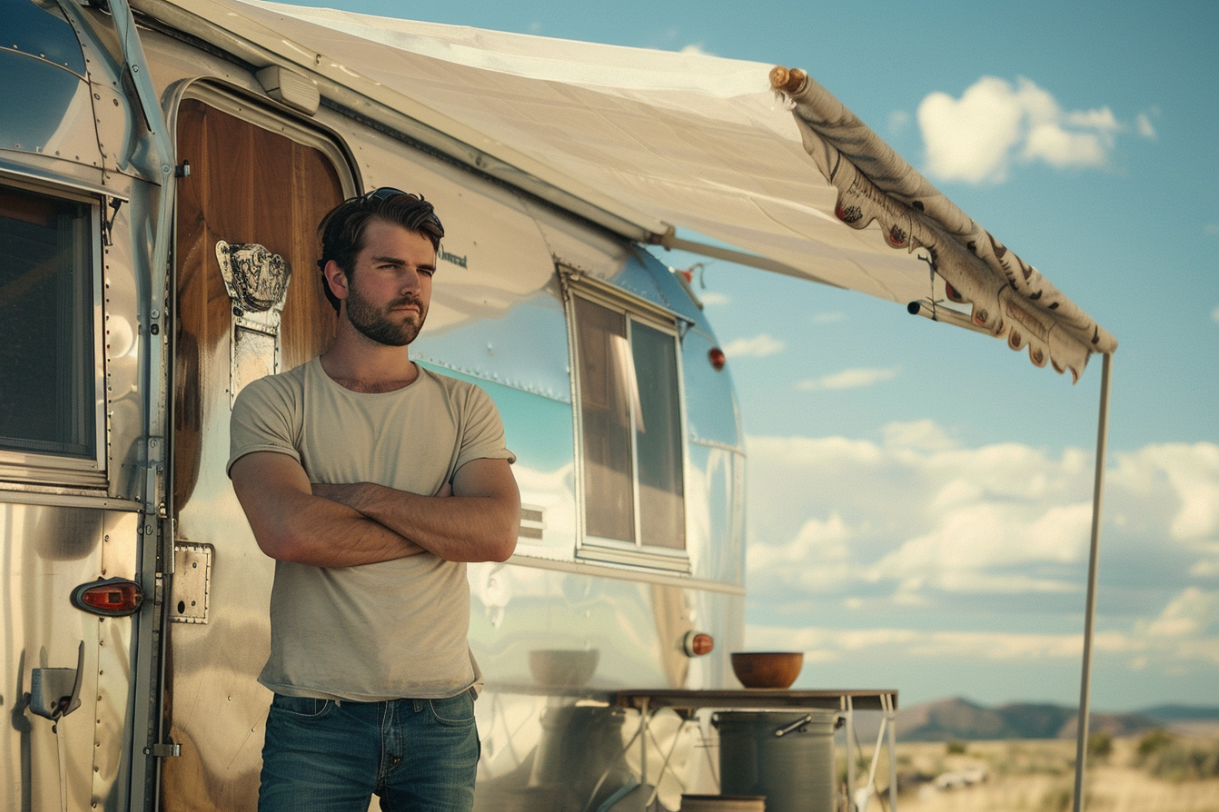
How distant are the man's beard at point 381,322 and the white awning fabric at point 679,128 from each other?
810 millimetres

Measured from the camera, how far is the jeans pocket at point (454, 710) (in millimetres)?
2385

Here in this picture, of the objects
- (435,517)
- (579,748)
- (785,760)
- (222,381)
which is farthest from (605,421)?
(435,517)

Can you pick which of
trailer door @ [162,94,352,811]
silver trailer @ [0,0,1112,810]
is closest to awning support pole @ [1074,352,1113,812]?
silver trailer @ [0,0,1112,810]

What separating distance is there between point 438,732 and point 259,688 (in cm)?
114

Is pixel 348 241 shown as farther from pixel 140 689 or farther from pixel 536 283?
pixel 536 283

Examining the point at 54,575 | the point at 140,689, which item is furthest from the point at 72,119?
the point at 140,689

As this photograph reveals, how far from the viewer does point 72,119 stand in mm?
3016

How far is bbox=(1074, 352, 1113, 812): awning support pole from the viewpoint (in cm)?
531

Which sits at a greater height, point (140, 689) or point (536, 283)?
point (536, 283)

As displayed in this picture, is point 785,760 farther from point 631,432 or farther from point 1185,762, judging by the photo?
point 1185,762

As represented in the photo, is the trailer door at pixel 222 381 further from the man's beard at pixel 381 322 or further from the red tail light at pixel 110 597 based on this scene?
the man's beard at pixel 381 322

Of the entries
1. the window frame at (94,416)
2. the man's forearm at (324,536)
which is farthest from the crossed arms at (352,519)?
the window frame at (94,416)

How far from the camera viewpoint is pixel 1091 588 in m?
5.43

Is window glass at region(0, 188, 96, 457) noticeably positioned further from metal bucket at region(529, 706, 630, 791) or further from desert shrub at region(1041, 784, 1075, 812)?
desert shrub at region(1041, 784, 1075, 812)
